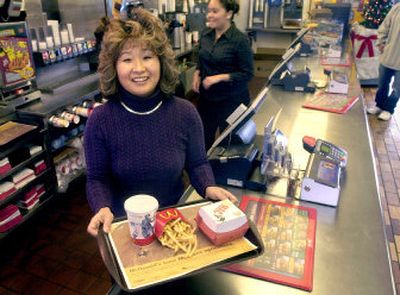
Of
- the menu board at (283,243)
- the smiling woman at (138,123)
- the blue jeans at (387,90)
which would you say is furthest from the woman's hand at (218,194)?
the blue jeans at (387,90)

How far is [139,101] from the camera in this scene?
1366mm

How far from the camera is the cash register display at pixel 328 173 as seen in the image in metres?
1.48

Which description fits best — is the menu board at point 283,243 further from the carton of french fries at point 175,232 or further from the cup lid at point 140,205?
the cup lid at point 140,205

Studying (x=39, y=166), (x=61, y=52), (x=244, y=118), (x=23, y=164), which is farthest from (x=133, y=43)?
(x=61, y=52)

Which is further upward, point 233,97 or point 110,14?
point 110,14

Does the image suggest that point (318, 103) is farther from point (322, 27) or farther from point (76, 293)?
point (322, 27)

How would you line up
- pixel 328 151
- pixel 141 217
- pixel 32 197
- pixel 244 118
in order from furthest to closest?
pixel 32 197 → pixel 328 151 → pixel 244 118 → pixel 141 217

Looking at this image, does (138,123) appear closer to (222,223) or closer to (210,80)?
(222,223)

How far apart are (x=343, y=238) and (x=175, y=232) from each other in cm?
65

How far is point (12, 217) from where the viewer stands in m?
2.47

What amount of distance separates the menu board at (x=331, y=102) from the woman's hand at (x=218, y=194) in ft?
5.03

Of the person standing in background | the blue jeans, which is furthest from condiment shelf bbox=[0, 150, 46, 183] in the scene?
the blue jeans

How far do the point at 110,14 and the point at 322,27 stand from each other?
122 inches

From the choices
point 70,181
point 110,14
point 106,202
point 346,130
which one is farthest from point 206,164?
point 110,14
